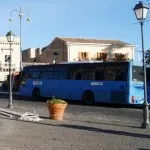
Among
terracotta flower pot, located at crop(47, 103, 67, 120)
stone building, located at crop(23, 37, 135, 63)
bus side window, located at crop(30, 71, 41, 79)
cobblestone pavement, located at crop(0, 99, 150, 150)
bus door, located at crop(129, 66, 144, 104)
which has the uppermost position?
stone building, located at crop(23, 37, 135, 63)

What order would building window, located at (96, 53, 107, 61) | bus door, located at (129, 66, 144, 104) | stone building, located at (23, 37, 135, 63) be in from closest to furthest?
bus door, located at (129, 66, 144, 104) < building window, located at (96, 53, 107, 61) < stone building, located at (23, 37, 135, 63)

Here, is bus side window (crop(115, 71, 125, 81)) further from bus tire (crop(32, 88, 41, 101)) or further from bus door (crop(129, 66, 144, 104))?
bus tire (crop(32, 88, 41, 101))

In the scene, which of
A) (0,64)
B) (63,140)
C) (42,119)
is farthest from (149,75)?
(0,64)

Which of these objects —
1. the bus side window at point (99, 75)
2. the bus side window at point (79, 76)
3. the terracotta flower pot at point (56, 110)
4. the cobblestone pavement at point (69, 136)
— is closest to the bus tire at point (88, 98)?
the bus side window at point (79, 76)

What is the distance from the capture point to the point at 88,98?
1222 inches

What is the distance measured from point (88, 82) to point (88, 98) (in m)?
1.11

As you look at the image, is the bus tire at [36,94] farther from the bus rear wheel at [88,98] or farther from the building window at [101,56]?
the building window at [101,56]

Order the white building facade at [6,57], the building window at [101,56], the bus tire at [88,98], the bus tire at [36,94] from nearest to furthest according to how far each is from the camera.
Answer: the bus tire at [88,98] < the bus tire at [36,94] < the building window at [101,56] < the white building facade at [6,57]

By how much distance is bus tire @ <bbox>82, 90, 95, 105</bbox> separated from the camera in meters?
30.7

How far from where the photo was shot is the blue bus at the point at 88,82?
92.4 ft

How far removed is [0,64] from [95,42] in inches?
671

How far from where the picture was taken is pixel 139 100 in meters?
28.5

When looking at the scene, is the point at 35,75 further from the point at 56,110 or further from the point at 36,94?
the point at 56,110

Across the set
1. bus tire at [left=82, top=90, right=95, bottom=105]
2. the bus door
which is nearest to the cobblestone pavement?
the bus door
